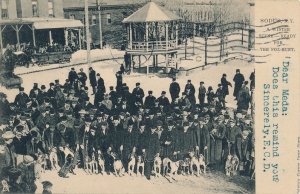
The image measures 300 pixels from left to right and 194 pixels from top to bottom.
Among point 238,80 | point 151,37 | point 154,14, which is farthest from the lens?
point 151,37

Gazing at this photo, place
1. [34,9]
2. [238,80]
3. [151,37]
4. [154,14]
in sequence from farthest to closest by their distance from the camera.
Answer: [34,9] < [151,37] < [154,14] < [238,80]

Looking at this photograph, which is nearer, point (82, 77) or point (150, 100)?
point (150, 100)

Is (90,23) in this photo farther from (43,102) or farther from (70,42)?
(43,102)

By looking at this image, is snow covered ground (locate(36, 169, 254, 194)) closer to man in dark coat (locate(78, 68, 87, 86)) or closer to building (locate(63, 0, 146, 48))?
man in dark coat (locate(78, 68, 87, 86))

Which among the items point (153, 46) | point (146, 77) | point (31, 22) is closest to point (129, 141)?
point (146, 77)

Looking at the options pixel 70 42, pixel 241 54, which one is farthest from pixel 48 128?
pixel 241 54

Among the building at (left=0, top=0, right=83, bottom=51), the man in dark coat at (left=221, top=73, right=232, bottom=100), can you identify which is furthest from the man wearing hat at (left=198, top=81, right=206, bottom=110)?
the building at (left=0, top=0, right=83, bottom=51)

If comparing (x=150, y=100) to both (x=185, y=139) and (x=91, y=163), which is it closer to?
(x=185, y=139)
